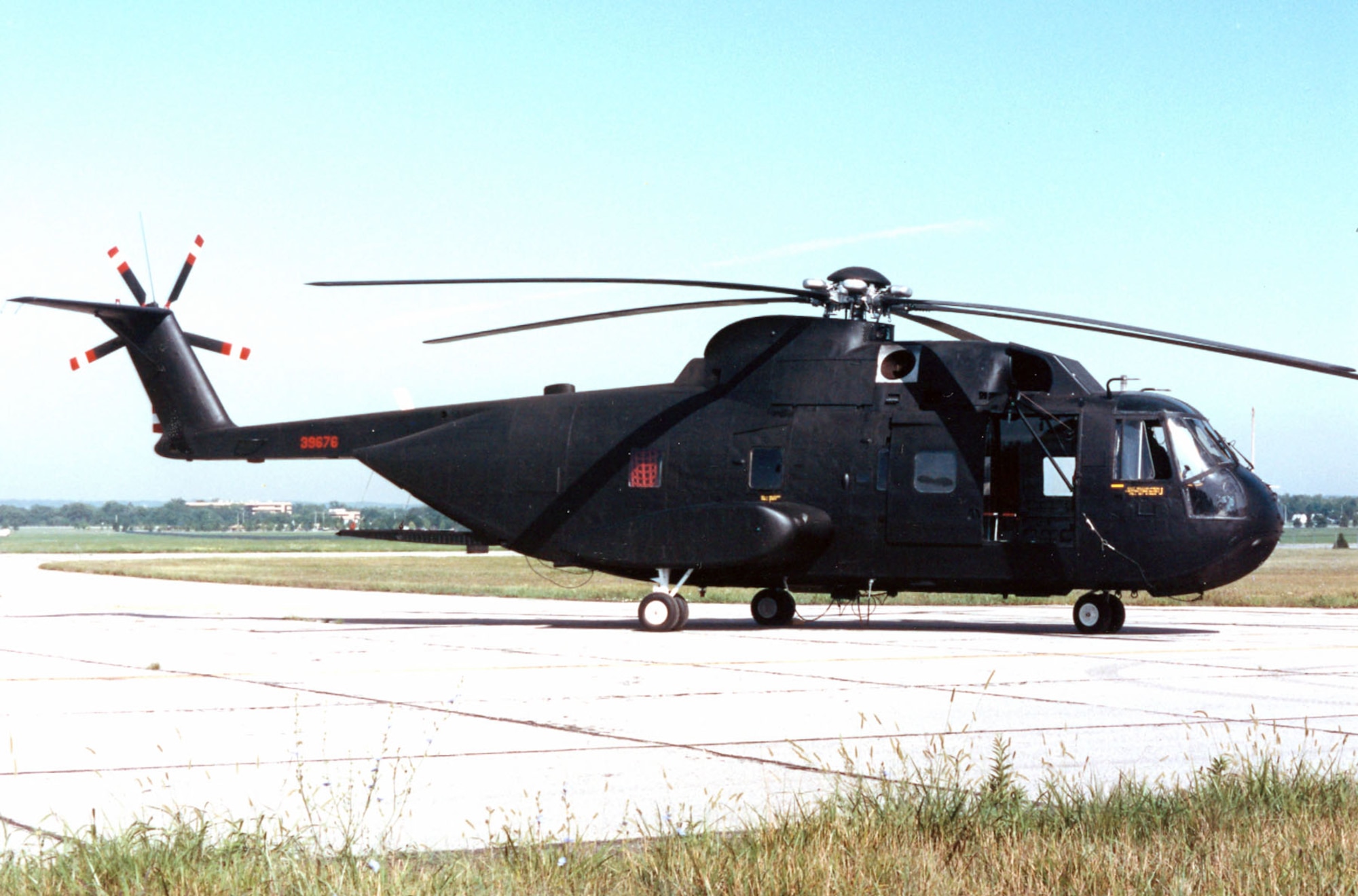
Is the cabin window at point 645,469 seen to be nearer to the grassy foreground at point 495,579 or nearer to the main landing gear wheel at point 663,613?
the main landing gear wheel at point 663,613

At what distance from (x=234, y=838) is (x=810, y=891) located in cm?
245

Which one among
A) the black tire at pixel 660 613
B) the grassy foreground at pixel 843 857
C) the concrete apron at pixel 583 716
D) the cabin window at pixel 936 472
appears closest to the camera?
the grassy foreground at pixel 843 857

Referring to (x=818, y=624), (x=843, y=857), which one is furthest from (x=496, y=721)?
(x=818, y=624)

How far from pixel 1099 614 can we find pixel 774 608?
16.4 ft

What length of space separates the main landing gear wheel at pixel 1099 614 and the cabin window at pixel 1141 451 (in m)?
2.16

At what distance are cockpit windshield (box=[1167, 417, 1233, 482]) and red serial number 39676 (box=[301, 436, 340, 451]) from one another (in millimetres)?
13121

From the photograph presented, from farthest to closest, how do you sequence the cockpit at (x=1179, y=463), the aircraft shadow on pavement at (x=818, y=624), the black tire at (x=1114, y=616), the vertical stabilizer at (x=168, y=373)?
the vertical stabilizer at (x=168, y=373), the aircraft shadow on pavement at (x=818, y=624), the black tire at (x=1114, y=616), the cockpit at (x=1179, y=463)

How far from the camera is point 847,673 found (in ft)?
46.2

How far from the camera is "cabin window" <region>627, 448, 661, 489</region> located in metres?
21.2

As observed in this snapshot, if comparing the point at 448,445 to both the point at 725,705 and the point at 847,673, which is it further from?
the point at 725,705

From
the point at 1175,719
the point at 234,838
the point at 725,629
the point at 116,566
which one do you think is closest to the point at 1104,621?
the point at 725,629

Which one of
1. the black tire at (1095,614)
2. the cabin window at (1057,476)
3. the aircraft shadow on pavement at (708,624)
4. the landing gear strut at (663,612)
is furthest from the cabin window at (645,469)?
the black tire at (1095,614)

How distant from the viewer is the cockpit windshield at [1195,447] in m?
18.8

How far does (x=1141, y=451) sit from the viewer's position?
Result: 19.0 m
